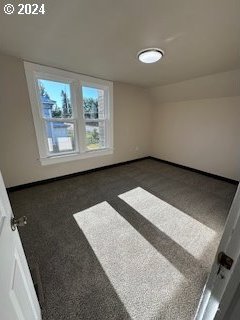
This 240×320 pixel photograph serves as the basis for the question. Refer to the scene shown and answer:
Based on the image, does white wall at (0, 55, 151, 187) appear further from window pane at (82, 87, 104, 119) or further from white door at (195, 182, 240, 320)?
white door at (195, 182, 240, 320)

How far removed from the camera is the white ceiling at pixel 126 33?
1.30m

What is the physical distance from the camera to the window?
2.69m

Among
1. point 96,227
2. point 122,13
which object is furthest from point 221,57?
point 96,227

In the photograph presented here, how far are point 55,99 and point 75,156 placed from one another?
3.93 ft

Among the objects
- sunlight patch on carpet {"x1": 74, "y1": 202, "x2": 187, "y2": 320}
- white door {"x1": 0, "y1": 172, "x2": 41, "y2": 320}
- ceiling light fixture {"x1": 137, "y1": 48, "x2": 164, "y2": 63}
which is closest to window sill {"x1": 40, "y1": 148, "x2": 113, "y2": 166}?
sunlight patch on carpet {"x1": 74, "y1": 202, "x2": 187, "y2": 320}

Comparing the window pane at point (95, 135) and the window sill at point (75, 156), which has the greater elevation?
the window pane at point (95, 135)

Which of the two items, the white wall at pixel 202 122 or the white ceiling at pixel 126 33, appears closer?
the white ceiling at pixel 126 33

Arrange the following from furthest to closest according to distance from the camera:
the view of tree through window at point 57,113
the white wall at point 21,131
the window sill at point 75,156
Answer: the window sill at point 75,156
the view of tree through window at point 57,113
the white wall at point 21,131

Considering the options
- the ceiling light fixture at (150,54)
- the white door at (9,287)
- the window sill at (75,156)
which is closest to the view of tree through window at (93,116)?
the window sill at (75,156)

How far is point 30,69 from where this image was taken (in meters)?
2.46

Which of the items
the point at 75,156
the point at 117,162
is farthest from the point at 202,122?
the point at 75,156

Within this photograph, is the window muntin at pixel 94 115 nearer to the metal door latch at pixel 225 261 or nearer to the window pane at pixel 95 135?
the window pane at pixel 95 135

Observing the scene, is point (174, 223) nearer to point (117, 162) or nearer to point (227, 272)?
point (227, 272)

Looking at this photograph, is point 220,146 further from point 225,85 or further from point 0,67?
point 0,67
